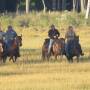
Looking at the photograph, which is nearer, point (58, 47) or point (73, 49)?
point (73, 49)

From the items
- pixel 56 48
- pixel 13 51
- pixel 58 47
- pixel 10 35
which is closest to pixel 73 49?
pixel 58 47

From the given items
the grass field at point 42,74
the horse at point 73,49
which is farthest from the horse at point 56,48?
the horse at point 73,49

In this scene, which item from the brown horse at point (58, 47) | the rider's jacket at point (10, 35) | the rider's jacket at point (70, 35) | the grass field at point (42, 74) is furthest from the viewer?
the brown horse at point (58, 47)

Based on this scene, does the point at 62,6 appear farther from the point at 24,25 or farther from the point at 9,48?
the point at 9,48

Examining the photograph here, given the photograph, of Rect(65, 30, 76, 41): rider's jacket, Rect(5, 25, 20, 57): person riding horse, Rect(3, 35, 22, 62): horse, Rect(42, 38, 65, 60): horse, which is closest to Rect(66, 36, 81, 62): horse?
Rect(65, 30, 76, 41): rider's jacket

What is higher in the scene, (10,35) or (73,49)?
(10,35)

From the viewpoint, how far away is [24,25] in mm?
49562

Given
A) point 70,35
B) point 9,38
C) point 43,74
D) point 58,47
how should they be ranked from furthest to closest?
point 58,47 → point 9,38 → point 70,35 → point 43,74

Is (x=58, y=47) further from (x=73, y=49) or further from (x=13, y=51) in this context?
(x=13, y=51)

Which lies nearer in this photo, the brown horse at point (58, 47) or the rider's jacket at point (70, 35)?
the rider's jacket at point (70, 35)

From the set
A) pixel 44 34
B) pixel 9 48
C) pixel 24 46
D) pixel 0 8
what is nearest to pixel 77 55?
pixel 9 48

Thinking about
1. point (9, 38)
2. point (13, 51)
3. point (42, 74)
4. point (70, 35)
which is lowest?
point (42, 74)

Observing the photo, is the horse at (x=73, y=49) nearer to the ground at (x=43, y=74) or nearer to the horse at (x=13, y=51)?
the ground at (x=43, y=74)

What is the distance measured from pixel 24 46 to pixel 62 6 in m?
32.9
